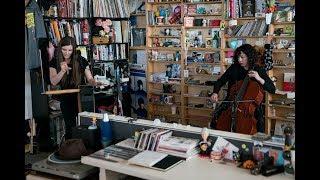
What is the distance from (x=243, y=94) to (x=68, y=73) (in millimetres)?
2524

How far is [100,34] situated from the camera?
6.08m

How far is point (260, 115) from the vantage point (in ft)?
12.9

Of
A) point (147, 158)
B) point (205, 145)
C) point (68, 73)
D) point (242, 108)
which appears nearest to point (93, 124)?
point (147, 158)

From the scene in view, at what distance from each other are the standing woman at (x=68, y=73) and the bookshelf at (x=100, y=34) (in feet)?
0.58

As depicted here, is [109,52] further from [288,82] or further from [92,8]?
[288,82]

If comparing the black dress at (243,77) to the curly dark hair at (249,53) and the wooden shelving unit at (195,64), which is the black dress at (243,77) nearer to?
the curly dark hair at (249,53)

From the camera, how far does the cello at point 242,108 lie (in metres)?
3.82

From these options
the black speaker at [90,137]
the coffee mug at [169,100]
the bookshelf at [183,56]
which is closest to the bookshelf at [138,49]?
the bookshelf at [183,56]

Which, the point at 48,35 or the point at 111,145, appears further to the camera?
the point at 48,35

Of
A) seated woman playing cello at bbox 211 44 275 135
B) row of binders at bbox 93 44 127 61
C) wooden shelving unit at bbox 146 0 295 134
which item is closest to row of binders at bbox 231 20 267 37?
wooden shelving unit at bbox 146 0 295 134

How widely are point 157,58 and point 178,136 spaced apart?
153 inches
